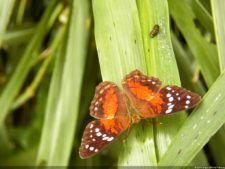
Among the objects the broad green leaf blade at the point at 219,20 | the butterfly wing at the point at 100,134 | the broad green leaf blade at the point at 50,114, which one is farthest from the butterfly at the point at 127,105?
the broad green leaf blade at the point at 50,114

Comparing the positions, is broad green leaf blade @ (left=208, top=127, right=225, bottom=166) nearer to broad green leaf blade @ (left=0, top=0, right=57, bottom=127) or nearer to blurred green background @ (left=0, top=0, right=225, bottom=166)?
blurred green background @ (left=0, top=0, right=225, bottom=166)

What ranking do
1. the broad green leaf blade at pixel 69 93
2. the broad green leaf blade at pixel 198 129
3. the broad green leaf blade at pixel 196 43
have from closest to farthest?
1. the broad green leaf blade at pixel 198 129
2. the broad green leaf blade at pixel 196 43
3. the broad green leaf blade at pixel 69 93

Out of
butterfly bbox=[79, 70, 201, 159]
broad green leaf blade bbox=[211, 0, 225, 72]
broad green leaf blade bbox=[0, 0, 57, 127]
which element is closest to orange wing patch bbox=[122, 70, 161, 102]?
butterfly bbox=[79, 70, 201, 159]

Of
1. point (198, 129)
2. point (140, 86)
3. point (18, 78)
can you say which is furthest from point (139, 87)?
point (18, 78)

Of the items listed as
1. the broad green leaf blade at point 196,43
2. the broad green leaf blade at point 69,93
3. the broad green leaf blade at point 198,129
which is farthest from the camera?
the broad green leaf blade at point 69,93

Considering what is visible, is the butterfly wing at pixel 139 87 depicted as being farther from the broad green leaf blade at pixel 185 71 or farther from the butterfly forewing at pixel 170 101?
the broad green leaf blade at pixel 185 71

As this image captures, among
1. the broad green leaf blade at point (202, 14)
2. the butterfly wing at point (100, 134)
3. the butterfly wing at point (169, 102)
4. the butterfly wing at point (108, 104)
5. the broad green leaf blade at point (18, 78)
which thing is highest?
the broad green leaf blade at point (202, 14)

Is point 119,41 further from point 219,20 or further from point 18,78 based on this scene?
point 18,78
